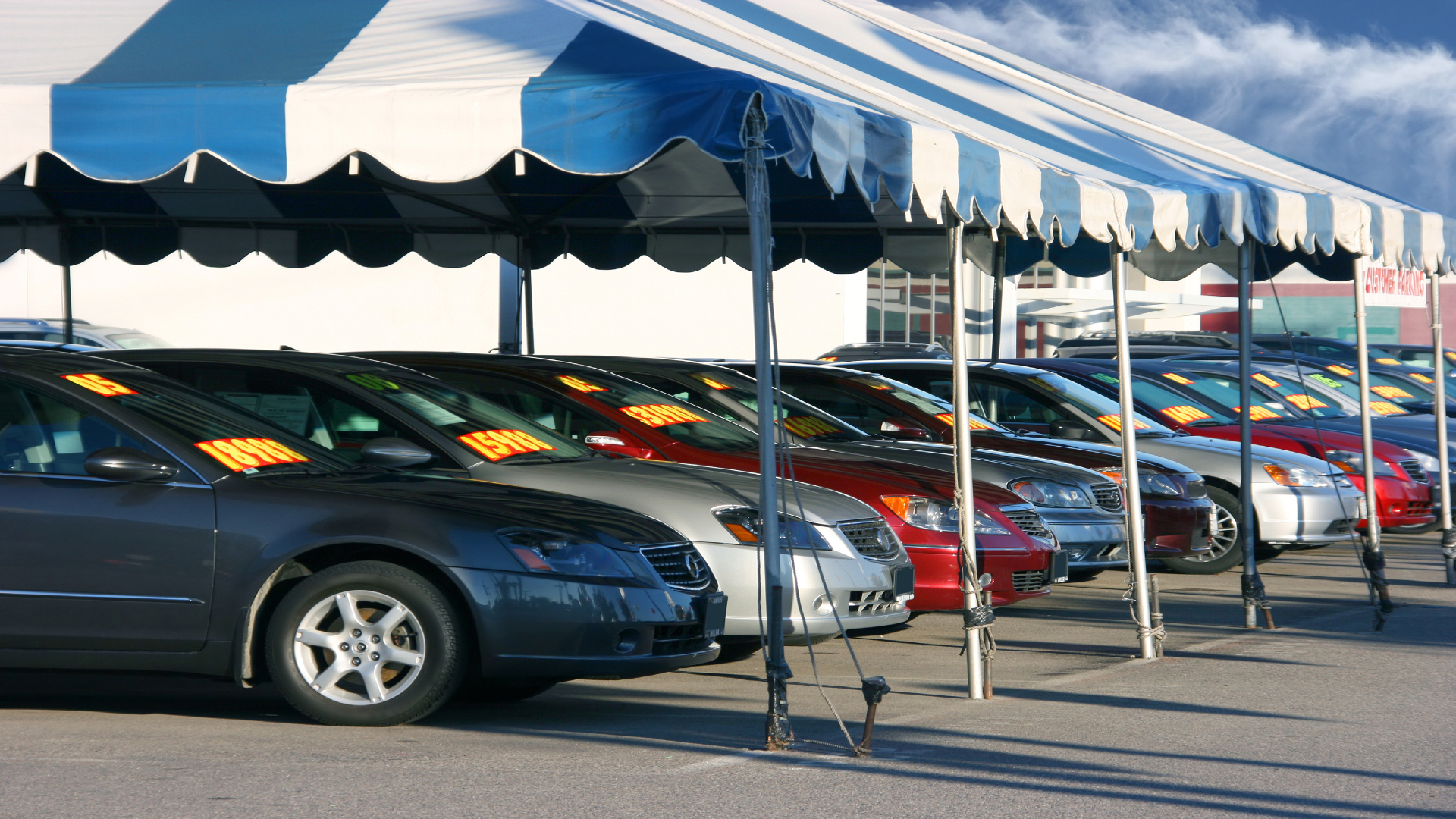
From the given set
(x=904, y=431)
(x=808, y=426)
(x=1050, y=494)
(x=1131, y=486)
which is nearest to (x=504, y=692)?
(x=1131, y=486)

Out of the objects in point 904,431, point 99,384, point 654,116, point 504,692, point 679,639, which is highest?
point 654,116

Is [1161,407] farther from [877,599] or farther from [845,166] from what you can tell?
[845,166]

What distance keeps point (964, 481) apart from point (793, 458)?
6.44 ft

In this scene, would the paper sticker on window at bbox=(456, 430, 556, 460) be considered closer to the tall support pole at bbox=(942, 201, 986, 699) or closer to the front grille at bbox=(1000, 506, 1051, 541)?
the tall support pole at bbox=(942, 201, 986, 699)

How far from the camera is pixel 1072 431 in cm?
1103

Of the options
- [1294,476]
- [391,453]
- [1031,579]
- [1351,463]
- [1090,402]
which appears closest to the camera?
[391,453]

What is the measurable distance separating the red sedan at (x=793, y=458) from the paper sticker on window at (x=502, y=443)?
93cm

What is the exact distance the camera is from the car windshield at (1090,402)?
11531 mm

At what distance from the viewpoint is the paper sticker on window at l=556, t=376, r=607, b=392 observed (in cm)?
873

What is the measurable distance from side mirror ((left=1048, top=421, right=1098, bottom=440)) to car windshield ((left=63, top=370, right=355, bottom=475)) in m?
6.08

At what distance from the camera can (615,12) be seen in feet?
22.2

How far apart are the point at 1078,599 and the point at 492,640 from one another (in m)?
5.60

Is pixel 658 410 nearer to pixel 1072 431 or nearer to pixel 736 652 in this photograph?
pixel 736 652

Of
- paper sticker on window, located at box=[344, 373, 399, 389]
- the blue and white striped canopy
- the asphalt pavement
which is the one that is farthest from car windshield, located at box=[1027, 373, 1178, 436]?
paper sticker on window, located at box=[344, 373, 399, 389]
